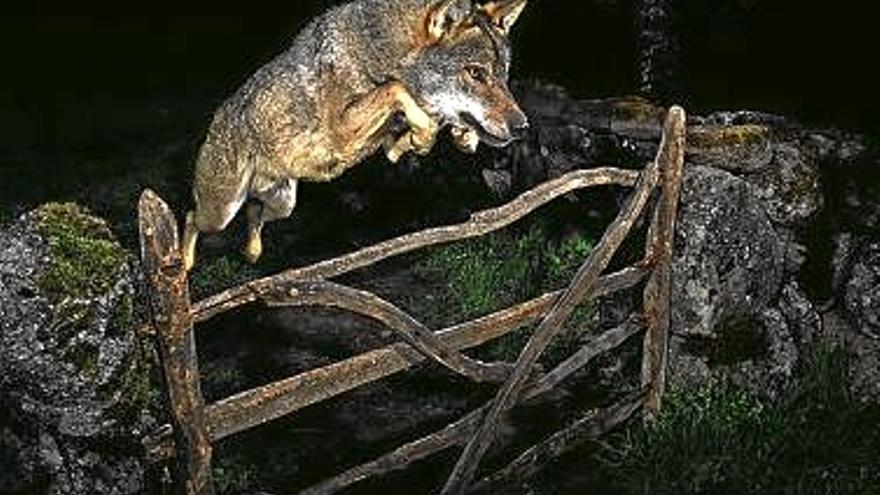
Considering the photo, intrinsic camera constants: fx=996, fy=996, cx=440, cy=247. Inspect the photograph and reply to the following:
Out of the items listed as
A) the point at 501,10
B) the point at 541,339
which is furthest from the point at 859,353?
the point at 501,10

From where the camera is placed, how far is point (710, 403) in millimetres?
5730

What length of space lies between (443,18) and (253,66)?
928cm

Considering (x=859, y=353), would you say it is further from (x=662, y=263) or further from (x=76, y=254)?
(x=76, y=254)

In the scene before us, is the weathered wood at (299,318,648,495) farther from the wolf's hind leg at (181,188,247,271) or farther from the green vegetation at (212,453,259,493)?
the green vegetation at (212,453,259,493)

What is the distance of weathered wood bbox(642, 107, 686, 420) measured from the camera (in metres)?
4.66

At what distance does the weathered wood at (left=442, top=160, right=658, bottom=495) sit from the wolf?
3.62 feet

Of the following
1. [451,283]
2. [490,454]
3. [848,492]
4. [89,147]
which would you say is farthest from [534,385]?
[89,147]

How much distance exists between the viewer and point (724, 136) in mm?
6016

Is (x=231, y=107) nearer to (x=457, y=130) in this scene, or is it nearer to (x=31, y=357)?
(x=457, y=130)

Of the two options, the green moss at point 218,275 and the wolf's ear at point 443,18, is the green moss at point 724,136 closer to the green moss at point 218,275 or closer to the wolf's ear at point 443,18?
the wolf's ear at point 443,18

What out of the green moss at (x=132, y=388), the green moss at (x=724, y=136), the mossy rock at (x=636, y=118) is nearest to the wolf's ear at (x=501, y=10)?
the green moss at (x=132, y=388)

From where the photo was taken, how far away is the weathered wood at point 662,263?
466 cm

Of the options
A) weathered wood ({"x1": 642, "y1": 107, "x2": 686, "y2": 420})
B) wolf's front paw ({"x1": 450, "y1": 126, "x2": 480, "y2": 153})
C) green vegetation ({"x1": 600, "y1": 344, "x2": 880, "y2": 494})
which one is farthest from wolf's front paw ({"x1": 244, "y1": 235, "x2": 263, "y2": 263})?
green vegetation ({"x1": 600, "y1": 344, "x2": 880, "y2": 494})

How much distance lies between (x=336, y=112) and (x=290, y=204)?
26.0 inches
